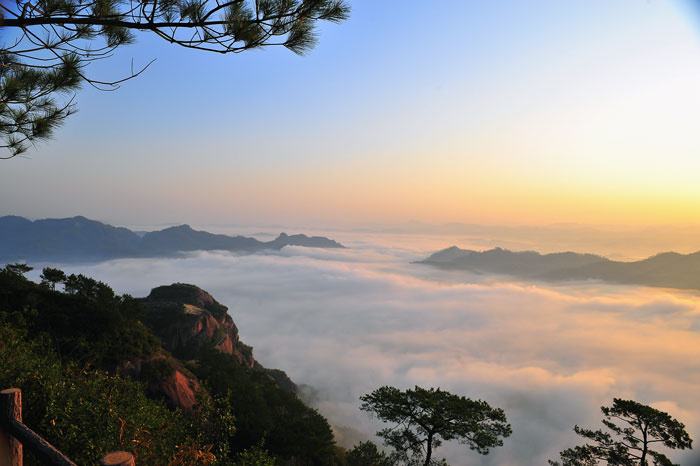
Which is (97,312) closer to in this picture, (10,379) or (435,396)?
(10,379)

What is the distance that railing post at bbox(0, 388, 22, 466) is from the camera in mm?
4336

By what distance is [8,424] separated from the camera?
14.3 ft

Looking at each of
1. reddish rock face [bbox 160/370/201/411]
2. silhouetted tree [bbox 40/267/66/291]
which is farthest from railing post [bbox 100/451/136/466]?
silhouetted tree [bbox 40/267/66/291]

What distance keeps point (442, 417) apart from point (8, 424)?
19463 mm

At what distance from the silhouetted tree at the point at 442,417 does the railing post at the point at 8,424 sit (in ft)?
57.0

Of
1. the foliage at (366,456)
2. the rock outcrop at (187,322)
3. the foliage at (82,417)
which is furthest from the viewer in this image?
the rock outcrop at (187,322)

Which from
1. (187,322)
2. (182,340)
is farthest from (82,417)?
(187,322)

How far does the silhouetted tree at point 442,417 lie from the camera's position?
19141 mm

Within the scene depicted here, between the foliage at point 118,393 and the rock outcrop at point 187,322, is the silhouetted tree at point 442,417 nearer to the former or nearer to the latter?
the foliage at point 118,393

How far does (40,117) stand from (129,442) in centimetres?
769

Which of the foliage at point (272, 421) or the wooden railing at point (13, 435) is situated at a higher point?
the wooden railing at point (13, 435)

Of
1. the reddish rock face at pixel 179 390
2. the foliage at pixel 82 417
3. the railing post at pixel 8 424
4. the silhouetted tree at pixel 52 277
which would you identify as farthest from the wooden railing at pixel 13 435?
the silhouetted tree at pixel 52 277

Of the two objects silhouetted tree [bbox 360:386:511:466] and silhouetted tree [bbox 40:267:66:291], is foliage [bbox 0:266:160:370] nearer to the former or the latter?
silhouetted tree [bbox 40:267:66:291]

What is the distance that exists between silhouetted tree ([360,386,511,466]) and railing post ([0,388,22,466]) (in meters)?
17.4
